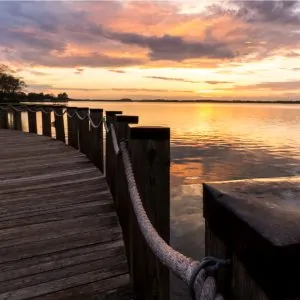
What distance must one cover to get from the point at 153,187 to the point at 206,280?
4.95 feet

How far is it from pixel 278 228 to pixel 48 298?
251cm

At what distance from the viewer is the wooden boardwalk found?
2.86 m

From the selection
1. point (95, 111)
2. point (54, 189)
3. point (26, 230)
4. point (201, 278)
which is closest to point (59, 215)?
point (26, 230)

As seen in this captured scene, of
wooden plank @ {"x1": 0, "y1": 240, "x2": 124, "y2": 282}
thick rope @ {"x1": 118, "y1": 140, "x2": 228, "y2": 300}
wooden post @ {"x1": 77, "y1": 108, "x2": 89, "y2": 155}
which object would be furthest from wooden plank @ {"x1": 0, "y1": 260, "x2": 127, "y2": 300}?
wooden post @ {"x1": 77, "y1": 108, "x2": 89, "y2": 155}

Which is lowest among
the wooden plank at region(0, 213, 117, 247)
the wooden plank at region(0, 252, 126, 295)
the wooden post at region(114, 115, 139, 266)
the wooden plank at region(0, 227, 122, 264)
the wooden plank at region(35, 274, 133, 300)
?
the wooden plank at region(35, 274, 133, 300)

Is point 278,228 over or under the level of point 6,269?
over

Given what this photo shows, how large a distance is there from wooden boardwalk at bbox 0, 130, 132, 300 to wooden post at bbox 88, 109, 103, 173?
30 centimetres

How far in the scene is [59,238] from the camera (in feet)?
12.1

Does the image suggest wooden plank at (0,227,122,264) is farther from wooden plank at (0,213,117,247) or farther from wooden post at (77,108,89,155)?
wooden post at (77,108,89,155)

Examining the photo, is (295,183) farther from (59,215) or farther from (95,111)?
(95,111)

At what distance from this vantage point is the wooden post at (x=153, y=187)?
7.72 feet

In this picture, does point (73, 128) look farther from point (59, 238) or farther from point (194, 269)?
point (194, 269)

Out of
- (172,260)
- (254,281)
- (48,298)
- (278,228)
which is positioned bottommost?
(48,298)

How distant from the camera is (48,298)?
2.71 metres
